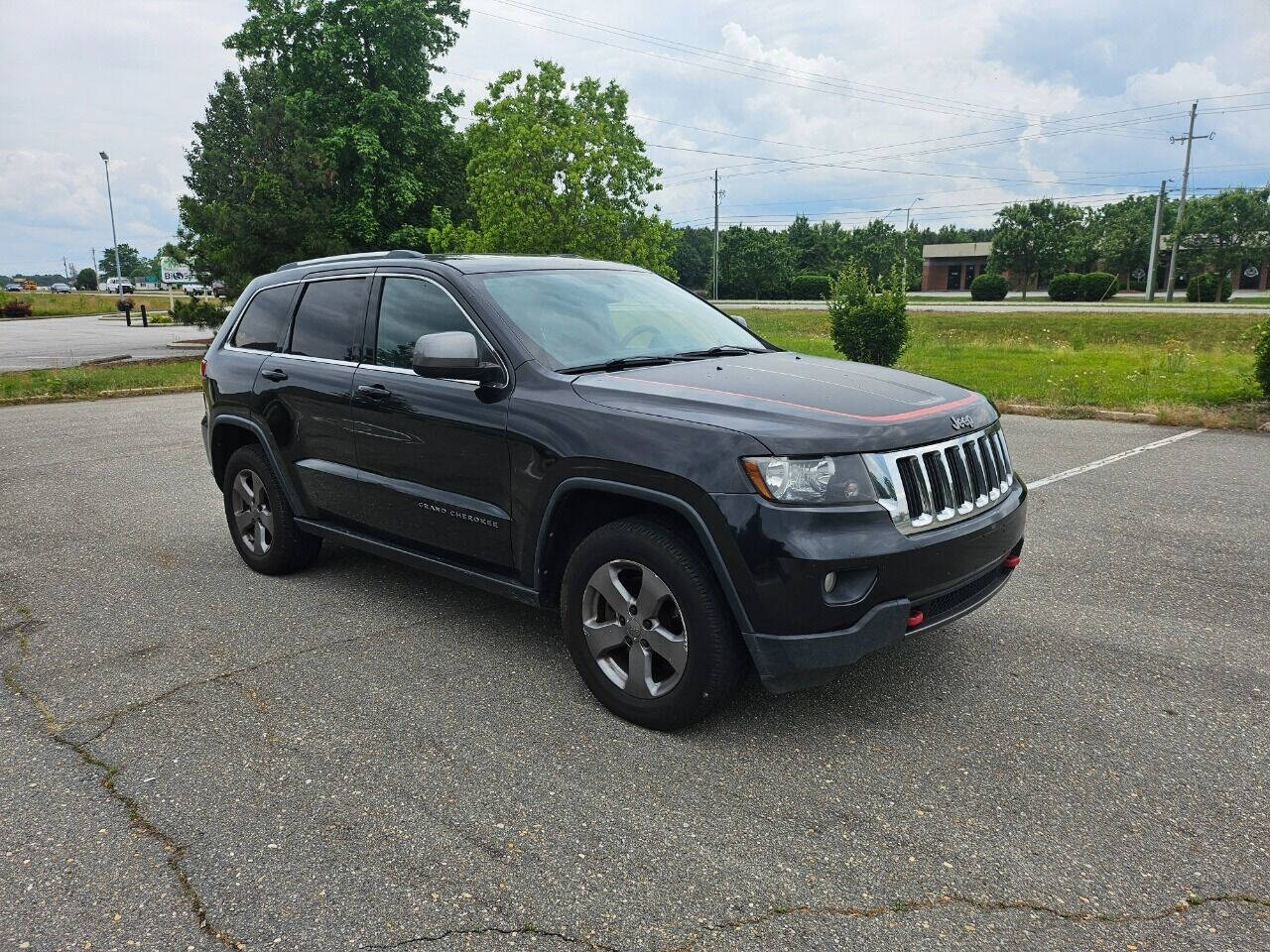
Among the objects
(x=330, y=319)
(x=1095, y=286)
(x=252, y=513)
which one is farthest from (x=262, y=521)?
(x=1095, y=286)

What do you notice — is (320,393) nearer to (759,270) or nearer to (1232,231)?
(1232,231)

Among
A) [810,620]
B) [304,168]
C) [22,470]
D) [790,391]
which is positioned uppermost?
[304,168]

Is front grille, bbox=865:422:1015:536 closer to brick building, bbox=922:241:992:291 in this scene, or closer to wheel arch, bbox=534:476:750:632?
wheel arch, bbox=534:476:750:632

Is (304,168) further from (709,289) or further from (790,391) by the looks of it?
(709,289)

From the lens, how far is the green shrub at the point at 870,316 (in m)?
14.1

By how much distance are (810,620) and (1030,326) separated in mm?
29065

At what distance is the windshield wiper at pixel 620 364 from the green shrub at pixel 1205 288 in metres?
58.1

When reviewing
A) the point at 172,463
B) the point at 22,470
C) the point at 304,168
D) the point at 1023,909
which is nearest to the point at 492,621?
the point at 1023,909

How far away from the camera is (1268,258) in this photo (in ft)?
185

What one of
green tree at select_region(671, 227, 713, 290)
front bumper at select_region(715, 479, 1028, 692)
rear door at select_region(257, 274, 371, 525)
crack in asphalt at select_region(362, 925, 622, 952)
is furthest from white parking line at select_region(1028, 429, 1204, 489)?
green tree at select_region(671, 227, 713, 290)

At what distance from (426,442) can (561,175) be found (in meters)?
16.4

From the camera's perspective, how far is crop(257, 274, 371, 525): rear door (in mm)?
4574

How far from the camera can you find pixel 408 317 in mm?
4344

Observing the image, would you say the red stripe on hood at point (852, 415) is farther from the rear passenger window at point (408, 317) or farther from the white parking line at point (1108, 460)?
the white parking line at point (1108, 460)
